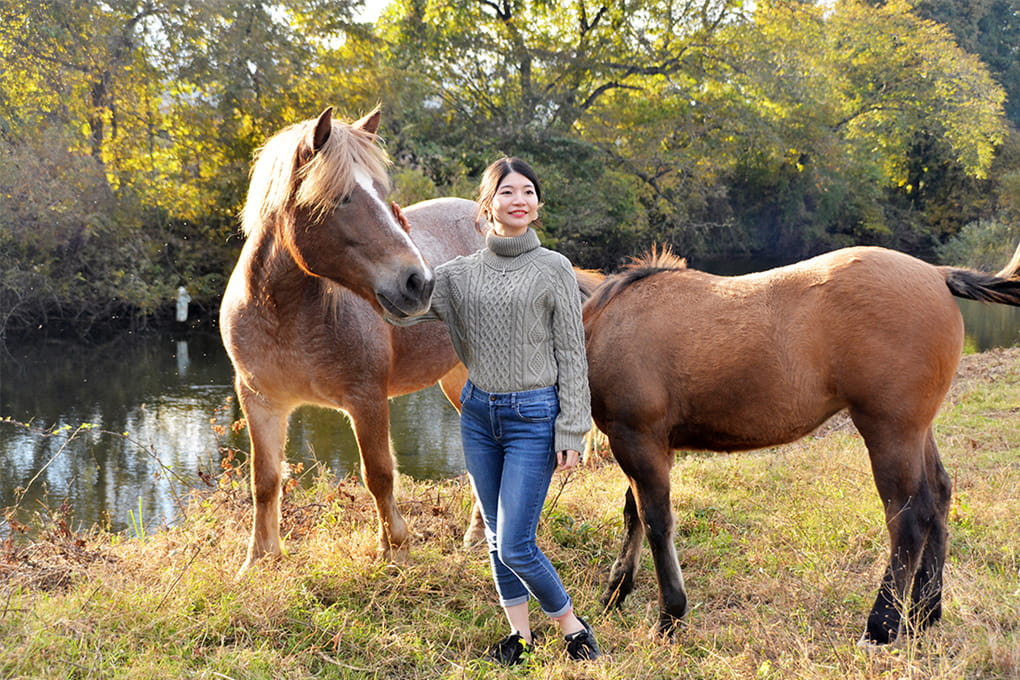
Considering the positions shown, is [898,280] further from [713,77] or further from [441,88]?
[713,77]

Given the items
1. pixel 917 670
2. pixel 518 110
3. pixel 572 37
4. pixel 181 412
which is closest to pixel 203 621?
pixel 917 670

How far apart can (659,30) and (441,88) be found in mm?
7190

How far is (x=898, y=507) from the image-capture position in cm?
277

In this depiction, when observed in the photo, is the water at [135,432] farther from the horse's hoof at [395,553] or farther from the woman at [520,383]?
the woman at [520,383]

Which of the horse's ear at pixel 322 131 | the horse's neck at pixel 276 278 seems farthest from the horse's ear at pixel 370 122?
the horse's neck at pixel 276 278

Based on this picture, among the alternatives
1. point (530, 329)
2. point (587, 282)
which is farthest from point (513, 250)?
point (587, 282)

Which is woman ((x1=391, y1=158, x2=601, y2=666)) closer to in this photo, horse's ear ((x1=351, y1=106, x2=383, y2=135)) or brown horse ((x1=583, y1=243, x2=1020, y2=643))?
brown horse ((x1=583, y1=243, x2=1020, y2=643))

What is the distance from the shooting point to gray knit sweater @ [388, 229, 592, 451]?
2.58 m

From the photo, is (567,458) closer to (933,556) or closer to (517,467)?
(517,467)

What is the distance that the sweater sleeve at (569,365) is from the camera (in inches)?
101

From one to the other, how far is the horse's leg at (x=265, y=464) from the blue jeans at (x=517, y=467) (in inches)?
58.5

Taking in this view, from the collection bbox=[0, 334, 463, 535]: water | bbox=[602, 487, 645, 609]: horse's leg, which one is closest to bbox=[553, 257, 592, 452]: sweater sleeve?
bbox=[602, 487, 645, 609]: horse's leg

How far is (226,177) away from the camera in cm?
1667

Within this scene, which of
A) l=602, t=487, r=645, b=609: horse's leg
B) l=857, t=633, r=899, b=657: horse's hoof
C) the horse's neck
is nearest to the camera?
l=857, t=633, r=899, b=657: horse's hoof
